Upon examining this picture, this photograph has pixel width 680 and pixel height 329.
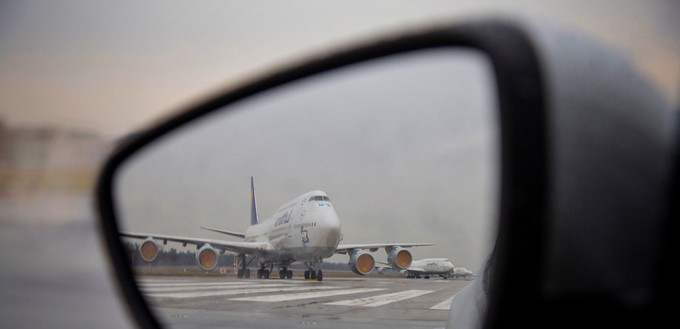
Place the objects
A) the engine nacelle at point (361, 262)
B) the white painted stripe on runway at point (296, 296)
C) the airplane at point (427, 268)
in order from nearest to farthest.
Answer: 1. the airplane at point (427, 268)
2. the engine nacelle at point (361, 262)
3. the white painted stripe on runway at point (296, 296)

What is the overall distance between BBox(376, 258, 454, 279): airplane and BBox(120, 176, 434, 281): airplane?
0.02 metres

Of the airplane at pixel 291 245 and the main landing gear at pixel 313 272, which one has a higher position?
the airplane at pixel 291 245

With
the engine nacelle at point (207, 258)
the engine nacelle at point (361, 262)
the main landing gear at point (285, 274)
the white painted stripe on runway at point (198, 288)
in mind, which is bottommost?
the white painted stripe on runway at point (198, 288)

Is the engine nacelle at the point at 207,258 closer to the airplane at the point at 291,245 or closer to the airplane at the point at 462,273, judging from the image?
the airplane at the point at 291,245

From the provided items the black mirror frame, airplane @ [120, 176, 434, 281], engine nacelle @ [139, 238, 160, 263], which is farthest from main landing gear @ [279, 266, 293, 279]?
the black mirror frame

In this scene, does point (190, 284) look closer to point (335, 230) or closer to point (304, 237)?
point (304, 237)

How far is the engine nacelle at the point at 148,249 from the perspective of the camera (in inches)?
51.2

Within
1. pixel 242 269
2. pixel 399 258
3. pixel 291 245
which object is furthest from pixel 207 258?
pixel 399 258

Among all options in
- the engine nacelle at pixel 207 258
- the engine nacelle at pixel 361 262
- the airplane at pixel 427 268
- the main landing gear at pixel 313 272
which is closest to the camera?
the airplane at pixel 427 268

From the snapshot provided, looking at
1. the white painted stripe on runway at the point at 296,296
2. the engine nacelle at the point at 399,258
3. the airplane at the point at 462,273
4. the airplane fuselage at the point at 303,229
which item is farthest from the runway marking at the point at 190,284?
the airplane at the point at 462,273

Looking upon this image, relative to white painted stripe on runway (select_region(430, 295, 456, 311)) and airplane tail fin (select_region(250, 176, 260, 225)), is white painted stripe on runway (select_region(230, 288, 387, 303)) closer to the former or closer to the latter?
white painted stripe on runway (select_region(430, 295, 456, 311))

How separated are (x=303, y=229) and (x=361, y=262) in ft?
1.34

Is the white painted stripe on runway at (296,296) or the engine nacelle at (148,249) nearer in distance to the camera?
the engine nacelle at (148,249)

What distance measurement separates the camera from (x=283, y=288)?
1853 millimetres
